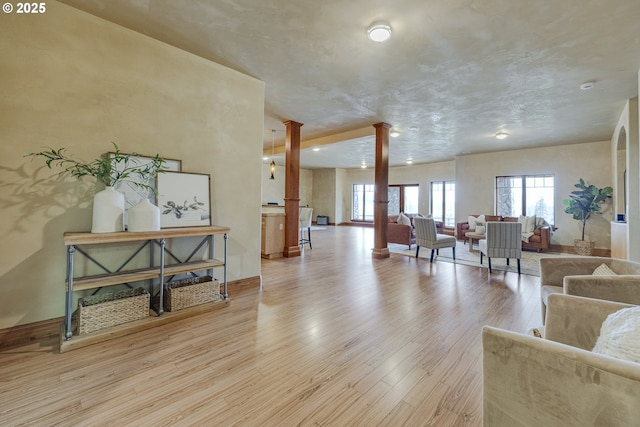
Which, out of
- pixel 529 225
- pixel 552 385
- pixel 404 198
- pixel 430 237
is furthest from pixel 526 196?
pixel 552 385

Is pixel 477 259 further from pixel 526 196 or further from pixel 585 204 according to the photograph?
pixel 526 196

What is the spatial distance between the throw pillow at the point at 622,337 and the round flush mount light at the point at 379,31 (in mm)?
2693

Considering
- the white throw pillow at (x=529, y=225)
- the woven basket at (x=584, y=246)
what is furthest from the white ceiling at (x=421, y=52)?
the woven basket at (x=584, y=246)

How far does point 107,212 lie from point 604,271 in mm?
4091

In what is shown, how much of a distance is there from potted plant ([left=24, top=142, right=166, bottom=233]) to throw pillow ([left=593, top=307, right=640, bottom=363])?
10.3 ft

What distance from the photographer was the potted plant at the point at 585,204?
648 centimetres

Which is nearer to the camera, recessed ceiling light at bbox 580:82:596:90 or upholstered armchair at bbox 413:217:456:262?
recessed ceiling light at bbox 580:82:596:90

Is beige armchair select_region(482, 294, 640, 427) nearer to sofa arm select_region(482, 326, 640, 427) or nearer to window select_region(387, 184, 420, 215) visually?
sofa arm select_region(482, 326, 640, 427)

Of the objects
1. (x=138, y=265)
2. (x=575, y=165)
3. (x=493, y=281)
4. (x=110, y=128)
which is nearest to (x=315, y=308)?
(x=138, y=265)

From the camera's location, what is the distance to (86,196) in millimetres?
2451

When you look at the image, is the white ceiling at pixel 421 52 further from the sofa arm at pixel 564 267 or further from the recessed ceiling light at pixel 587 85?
the sofa arm at pixel 564 267

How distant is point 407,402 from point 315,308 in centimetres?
151

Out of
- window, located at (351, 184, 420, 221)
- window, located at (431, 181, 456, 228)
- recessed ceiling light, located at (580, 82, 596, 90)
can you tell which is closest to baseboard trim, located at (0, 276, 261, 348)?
recessed ceiling light, located at (580, 82, 596, 90)

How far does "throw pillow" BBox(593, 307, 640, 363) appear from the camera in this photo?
2.87 feet
